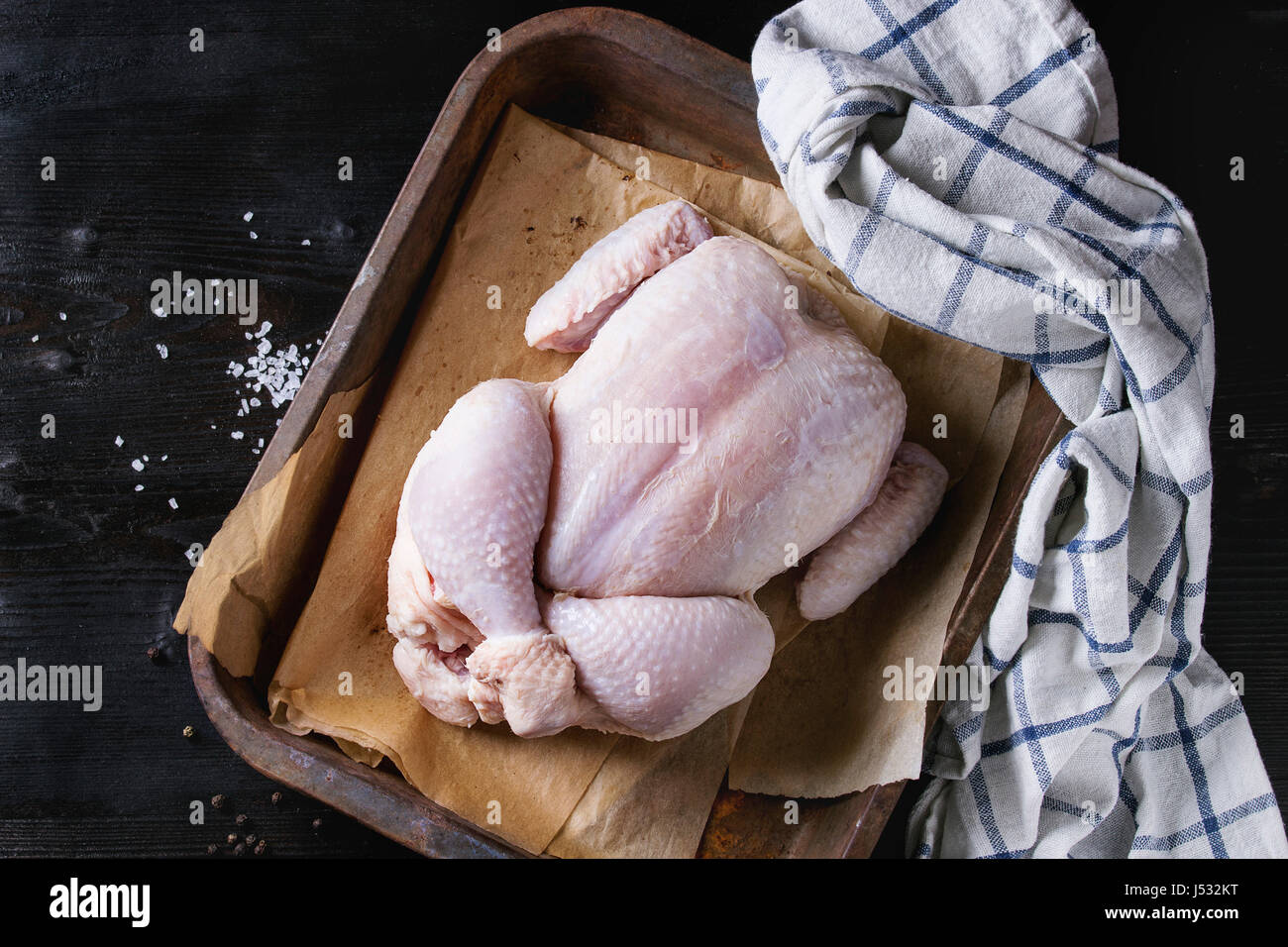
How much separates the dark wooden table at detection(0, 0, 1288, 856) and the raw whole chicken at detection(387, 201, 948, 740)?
485mm

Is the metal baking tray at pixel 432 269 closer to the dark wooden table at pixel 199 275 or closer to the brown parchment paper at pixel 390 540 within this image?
the brown parchment paper at pixel 390 540

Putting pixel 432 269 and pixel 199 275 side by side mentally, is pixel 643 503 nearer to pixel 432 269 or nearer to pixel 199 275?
pixel 432 269

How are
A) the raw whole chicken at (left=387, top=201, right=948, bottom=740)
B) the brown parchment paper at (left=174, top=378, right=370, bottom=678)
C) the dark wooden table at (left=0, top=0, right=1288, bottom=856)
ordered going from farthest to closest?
the dark wooden table at (left=0, top=0, right=1288, bottom=856)
the brown parchment paper at (left=174, top=378, right=370, bottom=678)
the raw whole chicken at (left=387, top=201, right=948, bottom=740)

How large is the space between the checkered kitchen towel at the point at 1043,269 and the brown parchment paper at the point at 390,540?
0.13 m

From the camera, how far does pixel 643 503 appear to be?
44.9 inches

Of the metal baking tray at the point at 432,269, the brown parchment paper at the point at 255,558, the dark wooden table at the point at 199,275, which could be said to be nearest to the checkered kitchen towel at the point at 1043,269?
the metal baking tray at the point at 432,269

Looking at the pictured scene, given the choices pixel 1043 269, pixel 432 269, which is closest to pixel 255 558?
pixel 432 269

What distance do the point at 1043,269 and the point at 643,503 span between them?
1.90ft

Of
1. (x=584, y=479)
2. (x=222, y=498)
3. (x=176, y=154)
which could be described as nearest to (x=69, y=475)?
(x=222, y=498)

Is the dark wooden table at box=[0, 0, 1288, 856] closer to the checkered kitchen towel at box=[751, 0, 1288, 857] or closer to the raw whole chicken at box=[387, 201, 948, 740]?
the checkered kitchen towel at box=[751, 0, 1288, 857]

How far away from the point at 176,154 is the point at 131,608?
2.32 feet

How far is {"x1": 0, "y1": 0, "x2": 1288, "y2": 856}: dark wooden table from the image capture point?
1.46 m

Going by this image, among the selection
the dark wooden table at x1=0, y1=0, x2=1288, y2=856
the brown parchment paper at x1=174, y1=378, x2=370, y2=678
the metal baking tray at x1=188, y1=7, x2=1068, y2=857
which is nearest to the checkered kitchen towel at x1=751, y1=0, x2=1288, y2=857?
the metal baking tray at x1=188, y1=7, x2=1068, y2=857

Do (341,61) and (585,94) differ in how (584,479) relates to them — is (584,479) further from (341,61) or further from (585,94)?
(341,61)
